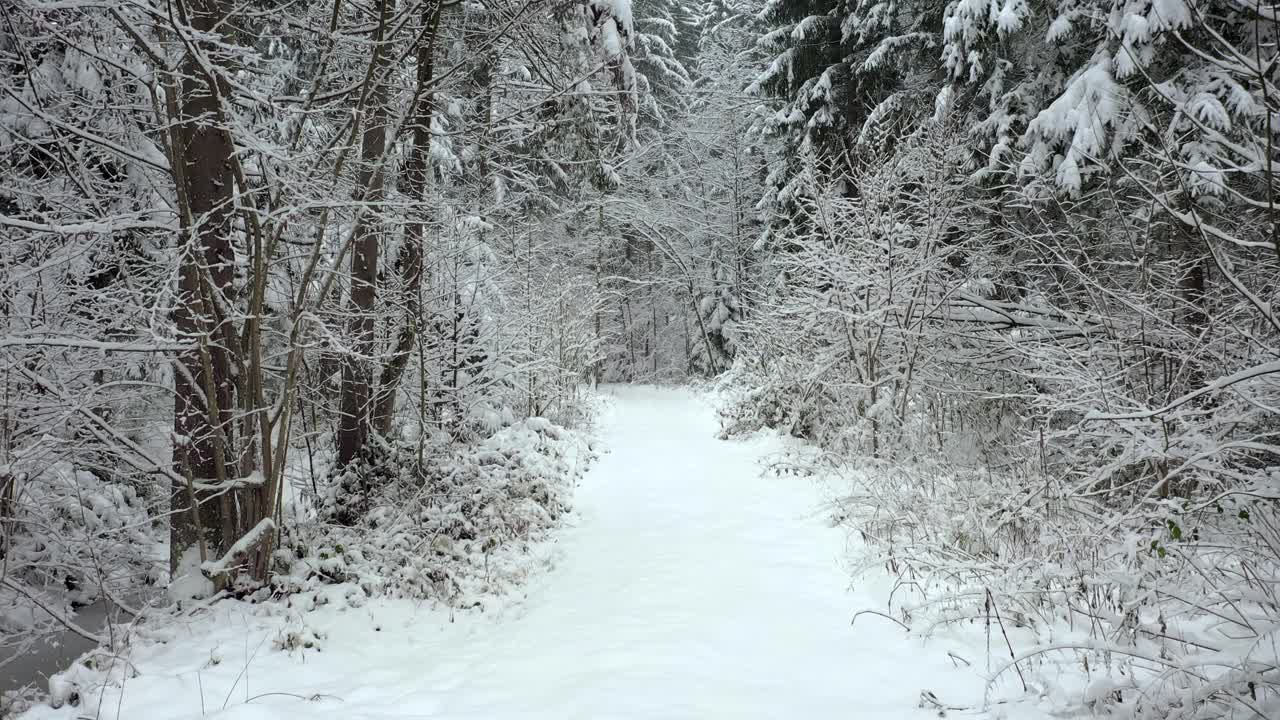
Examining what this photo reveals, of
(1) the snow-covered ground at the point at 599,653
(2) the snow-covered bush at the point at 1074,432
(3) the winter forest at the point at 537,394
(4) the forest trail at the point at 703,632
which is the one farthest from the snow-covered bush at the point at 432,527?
(2) the snow-covered bush at the point at 1074,432

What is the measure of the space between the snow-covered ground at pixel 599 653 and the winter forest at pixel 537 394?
0.04m

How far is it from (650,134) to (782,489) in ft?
69.0

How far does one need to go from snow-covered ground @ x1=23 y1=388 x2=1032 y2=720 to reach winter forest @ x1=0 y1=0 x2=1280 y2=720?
0.04 meters

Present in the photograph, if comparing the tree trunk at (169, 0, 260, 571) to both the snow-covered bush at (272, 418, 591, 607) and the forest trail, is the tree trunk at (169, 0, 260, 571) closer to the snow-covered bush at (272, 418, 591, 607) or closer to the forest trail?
the snow-covered bush at (272, 418, 591, 607)

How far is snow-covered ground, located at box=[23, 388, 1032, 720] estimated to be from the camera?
308cm

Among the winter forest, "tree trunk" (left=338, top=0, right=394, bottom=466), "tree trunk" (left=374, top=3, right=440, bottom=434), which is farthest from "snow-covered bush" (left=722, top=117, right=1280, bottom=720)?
"tree trunk" (left=338, top=0, right=394, bottom=466)

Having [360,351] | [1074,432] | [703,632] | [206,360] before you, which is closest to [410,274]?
[360,351]

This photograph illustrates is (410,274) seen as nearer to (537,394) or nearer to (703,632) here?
(537,394)

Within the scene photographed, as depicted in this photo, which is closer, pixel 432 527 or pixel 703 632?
pixel 703 632

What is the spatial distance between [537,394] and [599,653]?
26.6 ft

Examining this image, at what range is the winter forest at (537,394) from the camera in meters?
3.20

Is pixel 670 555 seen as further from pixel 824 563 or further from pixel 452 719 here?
pixel 452 719

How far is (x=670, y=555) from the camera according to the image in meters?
5.42

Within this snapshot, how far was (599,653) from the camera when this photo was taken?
367 cm
